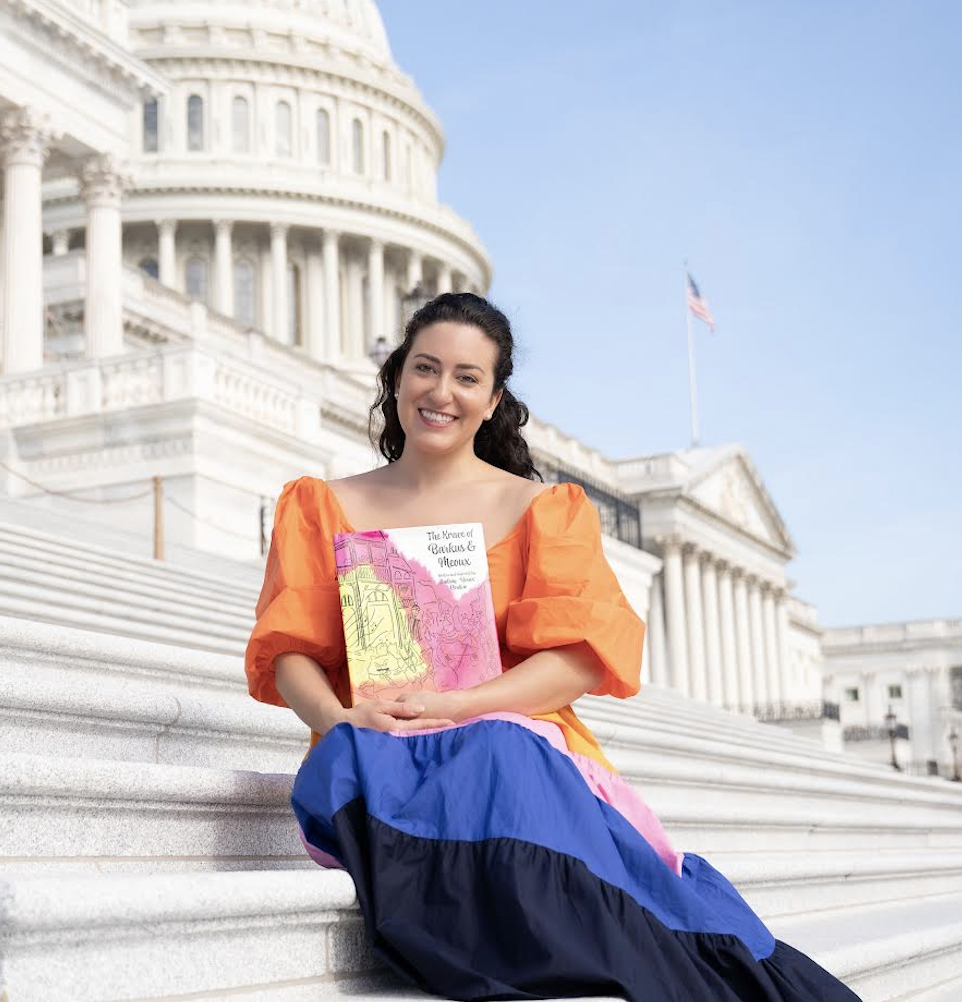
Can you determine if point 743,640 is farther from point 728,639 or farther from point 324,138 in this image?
point 324,138

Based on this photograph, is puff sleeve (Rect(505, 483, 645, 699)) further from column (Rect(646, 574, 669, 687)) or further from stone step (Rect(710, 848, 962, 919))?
column (Rect(646, 574, 669, 687))

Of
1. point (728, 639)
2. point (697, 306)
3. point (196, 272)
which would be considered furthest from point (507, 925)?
point (196, 272)

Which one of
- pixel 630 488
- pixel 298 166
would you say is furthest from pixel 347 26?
pixel 630 488

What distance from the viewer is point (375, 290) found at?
62.2m

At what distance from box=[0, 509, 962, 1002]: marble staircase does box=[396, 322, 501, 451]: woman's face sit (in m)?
0.87

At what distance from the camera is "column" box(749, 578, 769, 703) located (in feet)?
195

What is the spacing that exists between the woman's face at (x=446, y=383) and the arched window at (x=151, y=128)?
60.4 metres

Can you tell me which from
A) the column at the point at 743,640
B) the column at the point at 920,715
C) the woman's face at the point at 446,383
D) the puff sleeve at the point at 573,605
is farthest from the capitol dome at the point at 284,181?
→ the puff sleeve at the point at 573,605

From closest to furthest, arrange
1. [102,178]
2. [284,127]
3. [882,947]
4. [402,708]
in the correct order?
[402,708]
[882,947]
[102,178]
[284,127]

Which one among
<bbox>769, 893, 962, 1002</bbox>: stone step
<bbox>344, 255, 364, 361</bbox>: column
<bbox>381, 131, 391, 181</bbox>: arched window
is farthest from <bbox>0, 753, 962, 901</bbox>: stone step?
<bbox>381, 131, 391, 181</bbox>: arched window

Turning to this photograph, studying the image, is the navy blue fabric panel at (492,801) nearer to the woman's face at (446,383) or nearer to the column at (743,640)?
the woman's face at (446,383)

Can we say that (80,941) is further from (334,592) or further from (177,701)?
(177,701)

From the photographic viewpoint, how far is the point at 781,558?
63.1 metres

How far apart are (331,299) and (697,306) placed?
17.9m
